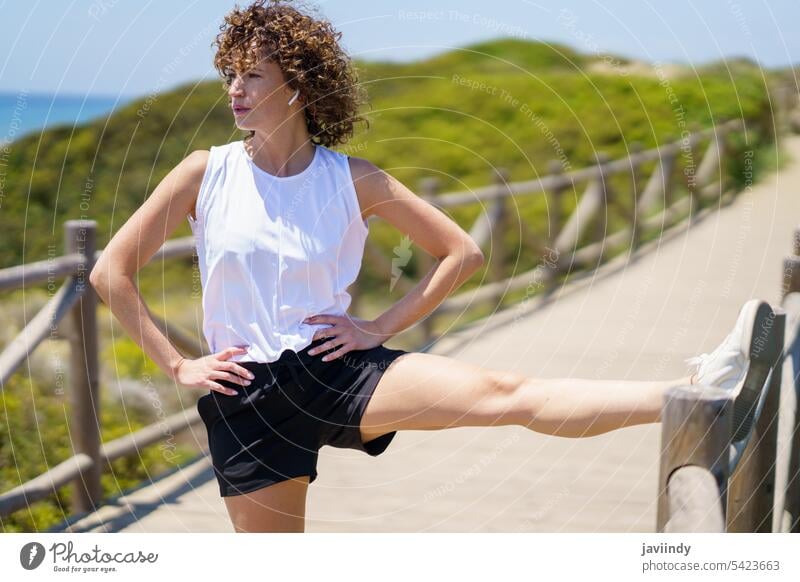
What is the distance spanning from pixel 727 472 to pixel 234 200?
39.4 inches

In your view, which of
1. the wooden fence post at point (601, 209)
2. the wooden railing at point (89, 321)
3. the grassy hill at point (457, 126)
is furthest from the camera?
the grassy hill at point (457, 126)

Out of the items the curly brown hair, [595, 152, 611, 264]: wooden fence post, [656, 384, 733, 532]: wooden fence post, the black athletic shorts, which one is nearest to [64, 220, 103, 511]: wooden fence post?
the curly brown hair

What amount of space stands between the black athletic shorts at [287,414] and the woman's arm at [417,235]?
0.18 meters

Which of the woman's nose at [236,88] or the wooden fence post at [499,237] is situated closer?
the woman's nose at [236,88]

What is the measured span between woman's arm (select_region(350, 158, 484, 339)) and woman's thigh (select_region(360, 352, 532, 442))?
A: 19 centimetres

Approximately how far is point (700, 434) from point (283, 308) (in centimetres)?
83

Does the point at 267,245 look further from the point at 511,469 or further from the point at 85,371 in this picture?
the point at 511,469

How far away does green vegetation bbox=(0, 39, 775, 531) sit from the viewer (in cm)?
998

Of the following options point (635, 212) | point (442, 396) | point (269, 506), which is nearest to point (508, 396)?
point (442, 396)

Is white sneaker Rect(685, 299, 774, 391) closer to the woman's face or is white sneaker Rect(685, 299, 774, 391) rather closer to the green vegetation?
the woman's face

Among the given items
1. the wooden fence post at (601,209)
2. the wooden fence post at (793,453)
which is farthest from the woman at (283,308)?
the wooden fence post at (601,209)

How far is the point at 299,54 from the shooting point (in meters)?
2.26

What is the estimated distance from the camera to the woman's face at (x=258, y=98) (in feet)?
7.30

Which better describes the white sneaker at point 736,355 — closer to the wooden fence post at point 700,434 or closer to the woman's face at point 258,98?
the wooden fence post at point 700,434
